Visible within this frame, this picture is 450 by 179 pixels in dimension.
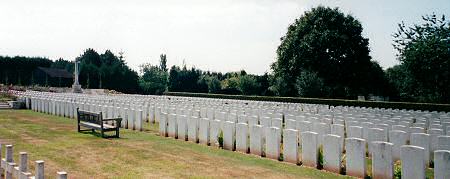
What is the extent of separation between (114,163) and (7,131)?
7706 mm

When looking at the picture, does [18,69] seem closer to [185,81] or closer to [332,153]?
[185,81]

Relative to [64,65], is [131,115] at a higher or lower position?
lower

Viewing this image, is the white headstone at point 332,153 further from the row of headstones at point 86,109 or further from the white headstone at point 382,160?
the row of headstones at point 86,109

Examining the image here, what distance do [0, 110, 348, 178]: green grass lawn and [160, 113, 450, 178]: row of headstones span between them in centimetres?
32

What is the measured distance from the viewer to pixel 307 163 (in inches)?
377

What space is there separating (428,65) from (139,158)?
1211 inches

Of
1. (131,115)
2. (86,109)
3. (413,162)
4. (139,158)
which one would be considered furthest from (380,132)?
(86,109)

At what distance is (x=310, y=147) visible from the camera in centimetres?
950

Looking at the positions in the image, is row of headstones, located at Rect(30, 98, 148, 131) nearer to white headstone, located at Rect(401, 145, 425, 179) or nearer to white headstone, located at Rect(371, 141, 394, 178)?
white headstone, located at Rect(371, 141, 394, 178)

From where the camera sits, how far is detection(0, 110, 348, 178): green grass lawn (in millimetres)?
8367

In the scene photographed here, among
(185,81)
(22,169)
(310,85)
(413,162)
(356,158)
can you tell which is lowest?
(356,158)

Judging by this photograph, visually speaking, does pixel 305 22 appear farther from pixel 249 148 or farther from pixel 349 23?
pixel 249 148

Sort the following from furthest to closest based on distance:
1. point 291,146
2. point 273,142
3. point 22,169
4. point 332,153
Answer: point 273,142 < point 291,146 < point 332,153 < point 22,169

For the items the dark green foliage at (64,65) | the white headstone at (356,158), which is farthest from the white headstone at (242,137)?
the dark green foliage at (64,65)
